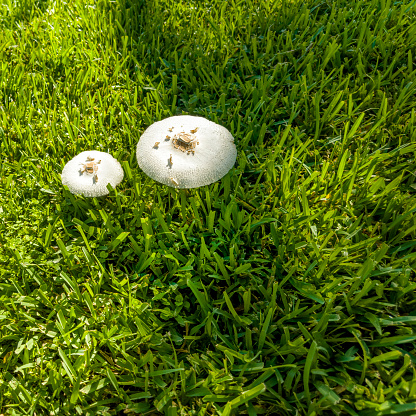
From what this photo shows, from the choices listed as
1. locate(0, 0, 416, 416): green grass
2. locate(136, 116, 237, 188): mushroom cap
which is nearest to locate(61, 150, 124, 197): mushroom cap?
locate(0, 0, 416, 416): green grass

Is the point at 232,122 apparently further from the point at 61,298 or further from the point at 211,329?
the point at 61,298

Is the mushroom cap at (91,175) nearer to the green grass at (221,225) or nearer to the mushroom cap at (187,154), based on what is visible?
the green grass at (221,225)

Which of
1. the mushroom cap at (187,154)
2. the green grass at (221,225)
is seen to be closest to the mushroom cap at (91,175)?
the green grass at (221,225)

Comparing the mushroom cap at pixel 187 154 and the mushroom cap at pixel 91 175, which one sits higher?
the mushroom cap at pixel 187 154

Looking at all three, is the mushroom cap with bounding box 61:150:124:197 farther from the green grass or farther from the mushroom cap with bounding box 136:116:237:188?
the mushroom cap with bounding box 136:116:237:188

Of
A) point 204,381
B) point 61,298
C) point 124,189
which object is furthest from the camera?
point 124,189

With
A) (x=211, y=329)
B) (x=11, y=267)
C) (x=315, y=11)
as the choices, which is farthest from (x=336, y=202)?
(x=315, y=11)
